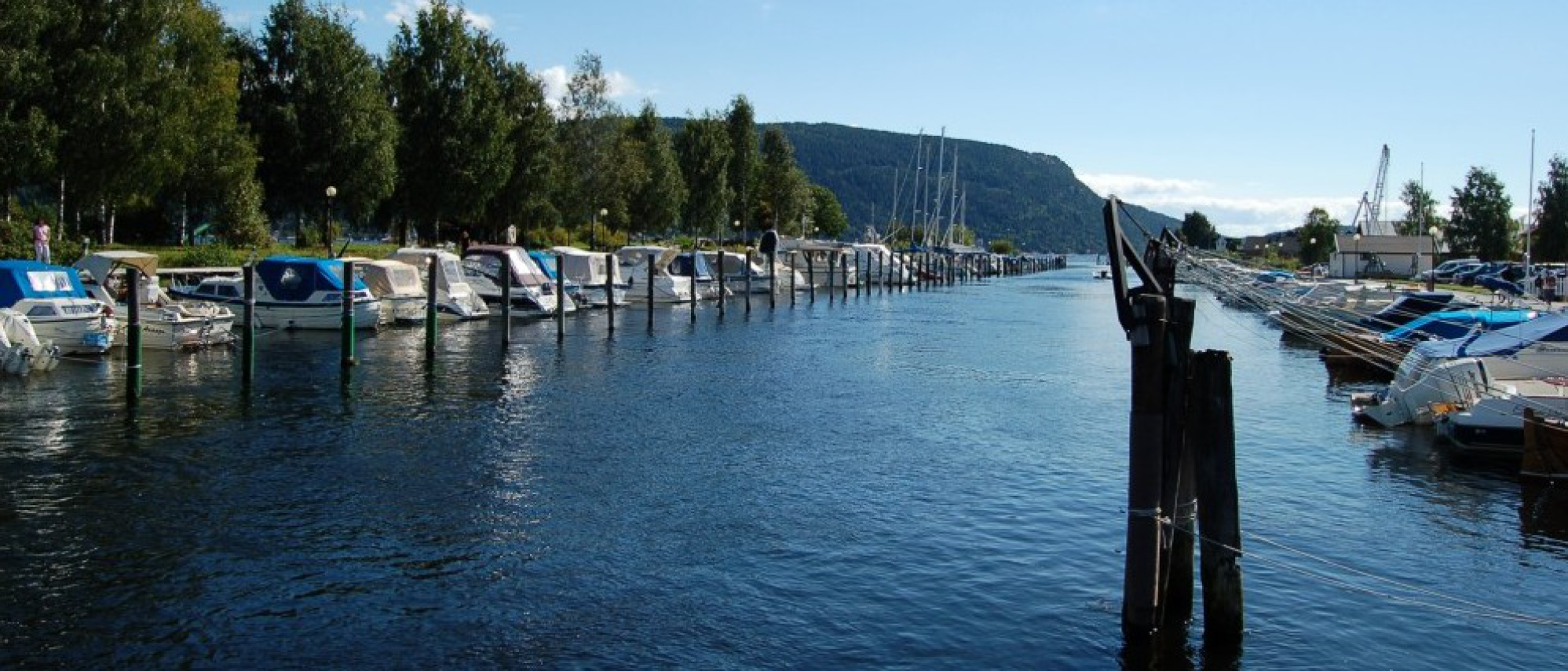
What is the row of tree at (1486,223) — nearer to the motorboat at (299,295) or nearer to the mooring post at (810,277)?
the mooring post at (810,277)

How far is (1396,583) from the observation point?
16.4 m

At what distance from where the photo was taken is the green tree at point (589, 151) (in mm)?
89188

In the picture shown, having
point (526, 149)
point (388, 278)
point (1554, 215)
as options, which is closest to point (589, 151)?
point (526, 149)

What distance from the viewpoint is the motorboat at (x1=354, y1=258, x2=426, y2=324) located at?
1903 inches

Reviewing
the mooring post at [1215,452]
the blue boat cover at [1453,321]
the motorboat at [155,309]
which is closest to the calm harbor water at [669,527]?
the mooring post at [1215,452]

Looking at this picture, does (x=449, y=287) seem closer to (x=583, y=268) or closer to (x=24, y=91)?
(x=583, y=268)

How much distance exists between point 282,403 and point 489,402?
4592 mm

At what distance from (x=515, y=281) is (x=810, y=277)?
30.5m

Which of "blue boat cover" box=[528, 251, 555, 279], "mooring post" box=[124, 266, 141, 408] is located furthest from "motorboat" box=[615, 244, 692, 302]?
"mooring post" box=[124, 266, 141, 408]

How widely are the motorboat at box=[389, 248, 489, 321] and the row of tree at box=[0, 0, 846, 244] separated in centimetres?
544

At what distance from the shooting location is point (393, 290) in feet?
161

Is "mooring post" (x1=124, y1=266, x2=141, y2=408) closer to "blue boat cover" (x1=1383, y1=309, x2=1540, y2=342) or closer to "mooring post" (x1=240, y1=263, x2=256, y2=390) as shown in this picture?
"mooring post" (x1=240, y1=263, x2=256, y2=390)

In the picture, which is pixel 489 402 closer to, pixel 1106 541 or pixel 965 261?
pixel 1106 541

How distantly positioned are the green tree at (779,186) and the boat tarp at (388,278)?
8899cm
